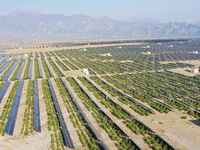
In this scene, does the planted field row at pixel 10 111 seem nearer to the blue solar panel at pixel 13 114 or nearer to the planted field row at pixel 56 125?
the blue solar panel at pixel 13 114

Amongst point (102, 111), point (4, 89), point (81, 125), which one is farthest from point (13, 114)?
point (4, 89)

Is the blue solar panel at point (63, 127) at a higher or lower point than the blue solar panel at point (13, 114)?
higher

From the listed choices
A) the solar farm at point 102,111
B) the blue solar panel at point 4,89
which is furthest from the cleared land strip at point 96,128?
the blue solar panel at point 4,89

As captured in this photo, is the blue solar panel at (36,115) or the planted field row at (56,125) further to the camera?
the blue solar panel at (36,115)

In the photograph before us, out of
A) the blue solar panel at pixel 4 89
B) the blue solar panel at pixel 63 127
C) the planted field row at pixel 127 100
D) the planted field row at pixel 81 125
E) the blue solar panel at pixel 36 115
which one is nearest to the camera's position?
the planted field row at pixel 81 125

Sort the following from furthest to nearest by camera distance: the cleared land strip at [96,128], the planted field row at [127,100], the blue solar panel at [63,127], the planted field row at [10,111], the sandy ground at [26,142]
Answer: the planted field row at [127,100]
the planted field row at [10,111]
the blue solar panel at [63,127]
the sandy ground at [26,142]
the cleared land strip at [96,128]

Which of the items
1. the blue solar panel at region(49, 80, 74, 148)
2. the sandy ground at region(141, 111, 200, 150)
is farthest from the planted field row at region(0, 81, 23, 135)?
the sandy ground at region(141, 111, 200, 150)

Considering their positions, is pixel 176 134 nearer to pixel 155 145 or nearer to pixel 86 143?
pixel 155 145

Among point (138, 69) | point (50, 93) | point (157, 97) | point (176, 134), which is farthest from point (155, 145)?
point (138, 69)
